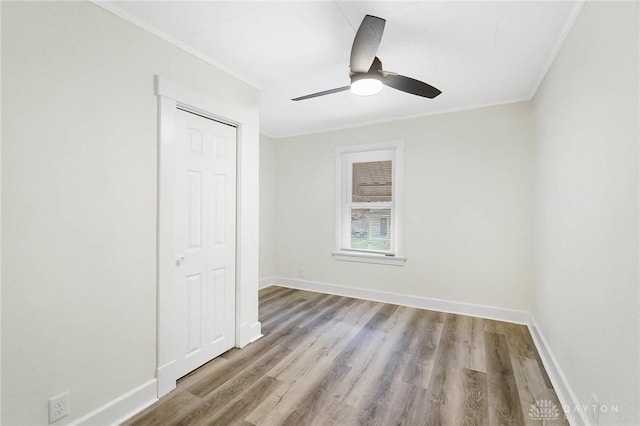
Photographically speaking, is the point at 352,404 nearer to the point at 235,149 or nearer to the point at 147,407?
the point at 147,407

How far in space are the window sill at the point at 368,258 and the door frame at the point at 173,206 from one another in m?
1.77

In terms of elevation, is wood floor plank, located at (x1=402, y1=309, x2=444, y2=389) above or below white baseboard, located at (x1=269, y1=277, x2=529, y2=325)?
below

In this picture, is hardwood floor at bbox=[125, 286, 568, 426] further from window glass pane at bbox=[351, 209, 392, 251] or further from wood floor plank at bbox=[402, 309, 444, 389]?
window glass pane at bbox=[351, 209, 392, 251]

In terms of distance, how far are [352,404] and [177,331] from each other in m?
1.40

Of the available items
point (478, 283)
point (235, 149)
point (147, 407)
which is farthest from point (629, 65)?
point (147, 407)

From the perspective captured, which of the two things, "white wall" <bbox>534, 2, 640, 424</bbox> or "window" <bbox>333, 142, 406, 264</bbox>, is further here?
"window" <bbox>333, 142, 406, 264</bbox>

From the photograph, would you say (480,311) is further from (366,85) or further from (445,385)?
(366,85)

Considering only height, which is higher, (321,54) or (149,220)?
(321,54)

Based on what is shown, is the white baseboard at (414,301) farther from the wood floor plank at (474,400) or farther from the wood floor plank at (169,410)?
the wood floor plank at (169,410)

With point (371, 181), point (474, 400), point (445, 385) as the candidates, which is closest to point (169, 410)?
point (445, 385)

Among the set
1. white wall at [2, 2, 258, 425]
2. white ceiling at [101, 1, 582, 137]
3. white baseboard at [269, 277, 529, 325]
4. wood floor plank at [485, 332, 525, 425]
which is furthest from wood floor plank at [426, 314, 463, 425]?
white ceiling at [101, 1, 582, 137]

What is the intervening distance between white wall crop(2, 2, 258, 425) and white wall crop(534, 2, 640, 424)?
260 centimetres

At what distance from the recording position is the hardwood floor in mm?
1830

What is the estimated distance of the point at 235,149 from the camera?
2.68m
